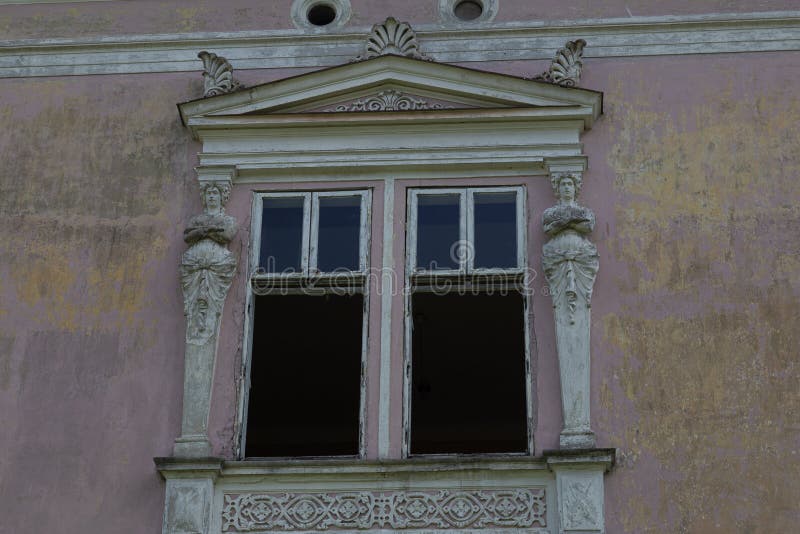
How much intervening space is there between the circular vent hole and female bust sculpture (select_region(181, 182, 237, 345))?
1.91 meters

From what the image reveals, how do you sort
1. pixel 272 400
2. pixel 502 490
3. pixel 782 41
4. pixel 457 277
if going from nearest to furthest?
pixel 502 490, pixel 457 277, pixel 782 41, pixel 272 400

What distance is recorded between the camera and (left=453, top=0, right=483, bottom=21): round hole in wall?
11781 mm

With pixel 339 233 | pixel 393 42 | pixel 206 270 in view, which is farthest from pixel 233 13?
pixel 206 270

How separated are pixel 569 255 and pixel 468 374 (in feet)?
17.8

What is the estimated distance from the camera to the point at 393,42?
1139 centimetres

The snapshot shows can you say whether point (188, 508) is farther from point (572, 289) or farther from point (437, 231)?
point (572, 289)

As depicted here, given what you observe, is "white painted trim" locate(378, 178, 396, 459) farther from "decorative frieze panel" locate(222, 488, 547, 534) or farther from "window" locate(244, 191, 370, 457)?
"decorative frieze panel" locate(222, 488, 547, 534)

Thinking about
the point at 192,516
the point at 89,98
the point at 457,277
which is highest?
the point at 89,98

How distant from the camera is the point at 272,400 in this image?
1625cm

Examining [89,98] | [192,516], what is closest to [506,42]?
[89,98]

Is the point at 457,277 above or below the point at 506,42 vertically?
below

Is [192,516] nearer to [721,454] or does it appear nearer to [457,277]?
[457,277]

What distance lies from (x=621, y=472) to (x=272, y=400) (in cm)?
700

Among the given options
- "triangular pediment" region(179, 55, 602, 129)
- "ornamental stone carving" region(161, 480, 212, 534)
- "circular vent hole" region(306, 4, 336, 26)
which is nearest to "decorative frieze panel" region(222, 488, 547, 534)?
"ornamental stone carving" region(161, 480, 212, 534)
